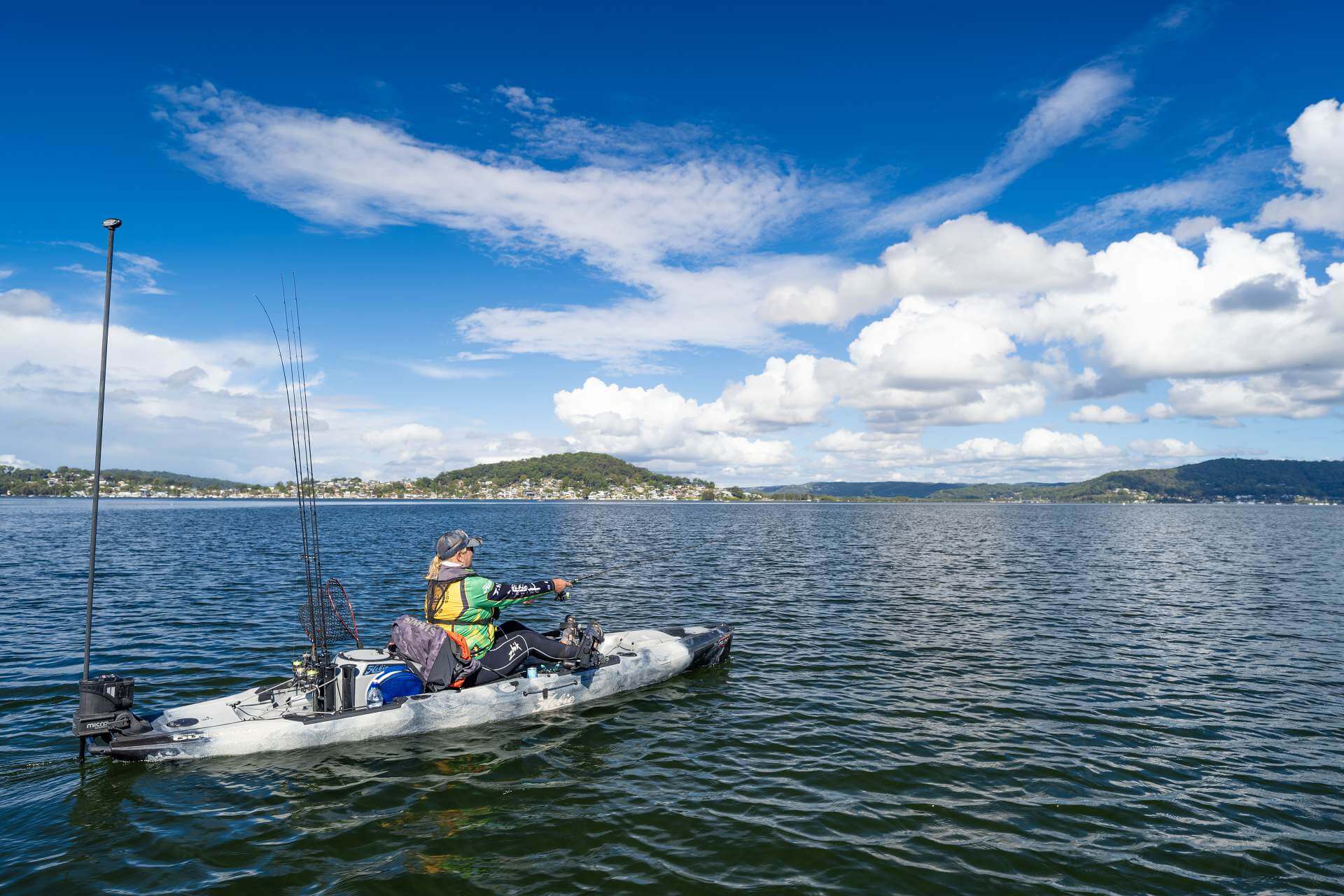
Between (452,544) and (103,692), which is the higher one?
(452,544)

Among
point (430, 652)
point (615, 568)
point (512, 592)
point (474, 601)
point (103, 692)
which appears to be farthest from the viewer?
point (615, 568)

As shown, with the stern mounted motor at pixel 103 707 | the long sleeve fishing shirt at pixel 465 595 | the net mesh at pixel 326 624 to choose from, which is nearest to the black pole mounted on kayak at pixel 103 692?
the stern mounted motor at pixel 103 707

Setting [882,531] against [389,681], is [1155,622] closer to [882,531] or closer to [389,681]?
[389,681]

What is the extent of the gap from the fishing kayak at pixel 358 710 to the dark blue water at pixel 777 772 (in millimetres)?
303

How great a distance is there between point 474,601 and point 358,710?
270 cm

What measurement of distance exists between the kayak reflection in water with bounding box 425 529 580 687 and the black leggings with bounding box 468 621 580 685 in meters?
0.01

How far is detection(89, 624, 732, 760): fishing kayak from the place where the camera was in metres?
10.3

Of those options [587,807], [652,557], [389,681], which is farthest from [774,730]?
[652,557]

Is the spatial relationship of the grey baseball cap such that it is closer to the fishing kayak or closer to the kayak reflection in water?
the kayak reflection in water

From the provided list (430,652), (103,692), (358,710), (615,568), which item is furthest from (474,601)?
(615,568)

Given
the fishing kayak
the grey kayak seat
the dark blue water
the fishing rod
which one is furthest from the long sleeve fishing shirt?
the fishing rod

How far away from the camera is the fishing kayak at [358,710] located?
10.3 metres

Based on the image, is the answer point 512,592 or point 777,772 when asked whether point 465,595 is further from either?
point 777,772

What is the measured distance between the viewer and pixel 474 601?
469 inches
